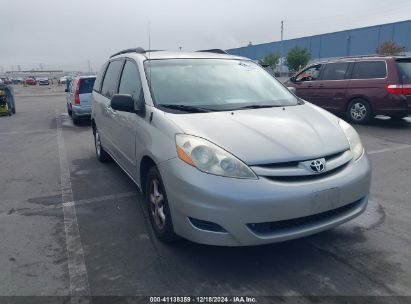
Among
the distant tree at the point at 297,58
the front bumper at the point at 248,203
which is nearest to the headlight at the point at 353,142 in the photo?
the front bumper at the point at 248,203

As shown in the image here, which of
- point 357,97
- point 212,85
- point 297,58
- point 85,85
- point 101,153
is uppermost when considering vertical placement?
point 297,58

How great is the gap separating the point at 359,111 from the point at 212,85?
23.2 feet

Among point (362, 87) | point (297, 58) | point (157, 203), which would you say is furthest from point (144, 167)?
point (297, 58)

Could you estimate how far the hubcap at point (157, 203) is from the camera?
3.43 m

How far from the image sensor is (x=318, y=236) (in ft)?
11.8

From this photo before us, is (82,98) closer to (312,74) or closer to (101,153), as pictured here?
(101,153)

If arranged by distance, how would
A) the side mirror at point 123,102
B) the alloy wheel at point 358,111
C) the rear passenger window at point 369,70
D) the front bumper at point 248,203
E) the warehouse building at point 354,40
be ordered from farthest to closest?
the warehouse building at point 354,40 → the alloy wheel at point 358,111 → the rear passenger window at point 369,70 → the side mirror at point 123,102 → the front bumper at point 248,203

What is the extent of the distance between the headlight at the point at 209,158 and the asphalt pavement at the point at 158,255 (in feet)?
2.72

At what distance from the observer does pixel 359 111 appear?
32.7 ft

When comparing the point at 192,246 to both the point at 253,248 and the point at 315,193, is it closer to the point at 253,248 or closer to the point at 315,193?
the point at 253,248

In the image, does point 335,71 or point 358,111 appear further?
point 335,71

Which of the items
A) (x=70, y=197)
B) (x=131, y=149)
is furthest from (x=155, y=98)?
(x=70, y=197)

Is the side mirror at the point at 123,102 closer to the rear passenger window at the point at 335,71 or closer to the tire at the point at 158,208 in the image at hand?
the tire at the point at 158,208

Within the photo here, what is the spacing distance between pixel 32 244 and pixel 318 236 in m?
2.71
